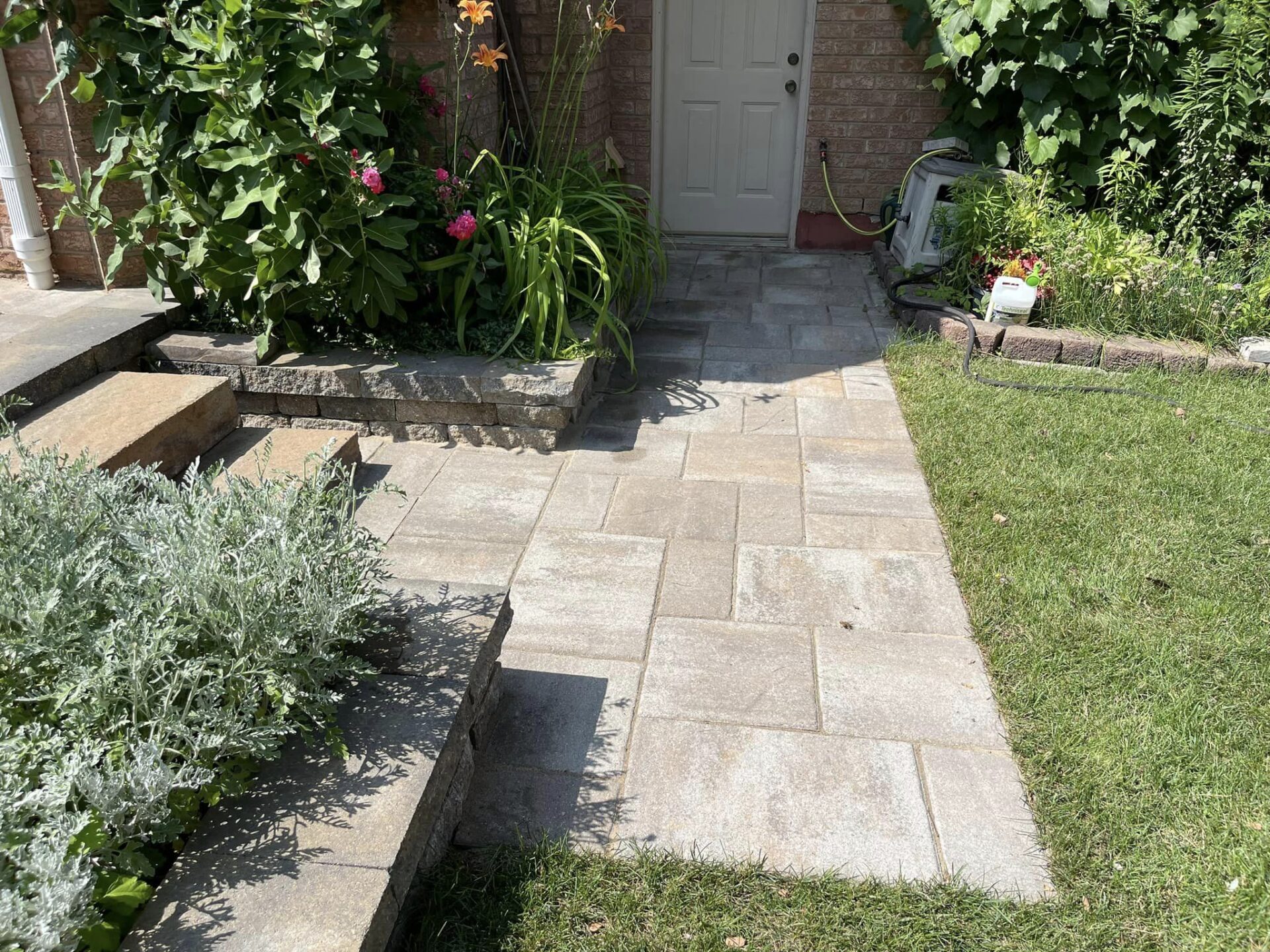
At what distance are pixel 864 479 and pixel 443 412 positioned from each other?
160cm

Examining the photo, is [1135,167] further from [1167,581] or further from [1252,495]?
[1167,581]

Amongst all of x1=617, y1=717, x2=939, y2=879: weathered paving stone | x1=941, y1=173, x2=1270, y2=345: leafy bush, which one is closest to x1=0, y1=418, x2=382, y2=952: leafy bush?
x1=617, y1=717, x2=939, y2=879: weathered paving stone

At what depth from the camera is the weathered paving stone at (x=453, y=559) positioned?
2906 mm

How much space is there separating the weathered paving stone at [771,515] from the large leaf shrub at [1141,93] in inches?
113

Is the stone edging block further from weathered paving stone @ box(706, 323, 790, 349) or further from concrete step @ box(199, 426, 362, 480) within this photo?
weathered paving stone @ box(706, 323, 790, 349)

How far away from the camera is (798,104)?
642cm

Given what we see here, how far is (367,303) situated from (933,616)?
7.45 feet

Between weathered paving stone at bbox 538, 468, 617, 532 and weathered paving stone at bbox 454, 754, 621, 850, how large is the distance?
1.12 metres

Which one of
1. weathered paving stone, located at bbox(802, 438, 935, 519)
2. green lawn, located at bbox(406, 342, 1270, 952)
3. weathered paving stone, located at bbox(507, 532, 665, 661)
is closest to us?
green lawn, located at bbox(406, 342, 1270, 952)

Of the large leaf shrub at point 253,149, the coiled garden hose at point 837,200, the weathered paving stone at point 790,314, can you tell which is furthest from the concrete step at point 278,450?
the coiled garden hose at point 837,200

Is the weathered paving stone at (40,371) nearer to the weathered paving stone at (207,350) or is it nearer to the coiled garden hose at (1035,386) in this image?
the weathered paving stone at (207,350)

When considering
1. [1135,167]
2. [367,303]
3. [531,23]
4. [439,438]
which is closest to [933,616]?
[439,438]

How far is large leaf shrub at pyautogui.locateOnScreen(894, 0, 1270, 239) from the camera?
4.71 metres

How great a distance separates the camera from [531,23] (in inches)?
217
